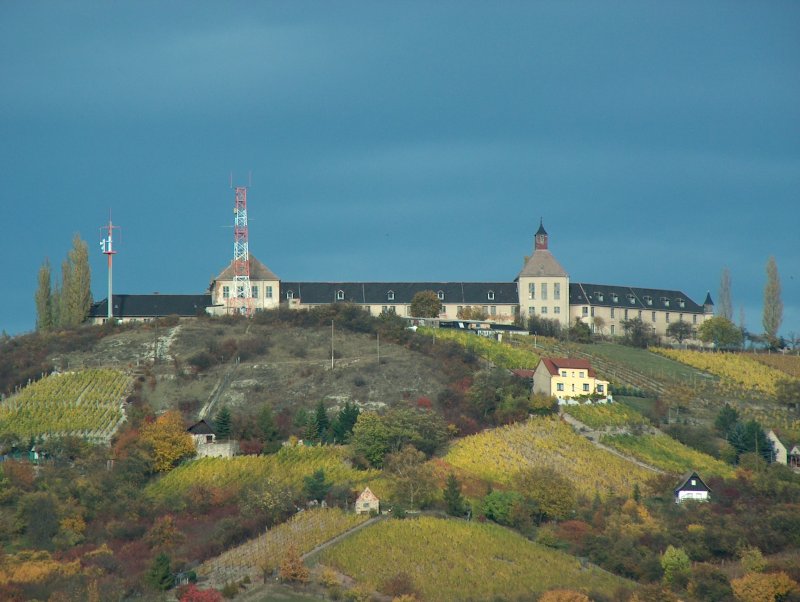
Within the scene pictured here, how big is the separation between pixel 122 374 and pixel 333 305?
18.9m

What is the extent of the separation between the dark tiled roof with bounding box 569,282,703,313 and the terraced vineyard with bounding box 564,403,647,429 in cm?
3238

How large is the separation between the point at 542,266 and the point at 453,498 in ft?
173

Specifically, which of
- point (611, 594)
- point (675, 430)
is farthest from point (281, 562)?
point (675, 430)

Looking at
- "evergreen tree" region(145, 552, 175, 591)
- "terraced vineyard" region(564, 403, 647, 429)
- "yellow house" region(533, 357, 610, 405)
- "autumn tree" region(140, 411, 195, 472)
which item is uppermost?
"yellow house" region(533, 357, 610, 405)

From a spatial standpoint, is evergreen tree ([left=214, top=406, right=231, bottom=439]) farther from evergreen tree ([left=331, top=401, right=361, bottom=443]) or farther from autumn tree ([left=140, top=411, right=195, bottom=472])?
evergreen tree ([left=331, top=401, right=361, bottom=443])

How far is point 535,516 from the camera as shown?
76750 mm

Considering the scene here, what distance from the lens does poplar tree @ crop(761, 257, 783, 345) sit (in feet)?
425

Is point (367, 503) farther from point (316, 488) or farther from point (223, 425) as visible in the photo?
point (223, 425)

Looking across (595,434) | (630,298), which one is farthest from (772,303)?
(595,434)

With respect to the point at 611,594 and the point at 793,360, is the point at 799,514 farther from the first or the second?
the point at 793,360

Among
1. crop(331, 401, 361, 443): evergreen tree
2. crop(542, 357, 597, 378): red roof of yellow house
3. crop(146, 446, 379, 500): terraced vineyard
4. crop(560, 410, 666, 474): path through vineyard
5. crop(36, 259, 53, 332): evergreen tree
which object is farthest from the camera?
crop(36, 259, 53, 332): evergreen tree

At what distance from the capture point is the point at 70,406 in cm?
9538

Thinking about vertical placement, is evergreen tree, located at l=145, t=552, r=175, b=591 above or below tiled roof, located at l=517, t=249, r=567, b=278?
below

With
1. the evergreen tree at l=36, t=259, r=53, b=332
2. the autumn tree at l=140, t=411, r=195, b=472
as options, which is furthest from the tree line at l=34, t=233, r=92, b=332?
the autumn tree at l=140, t=411, r=195, b=472
